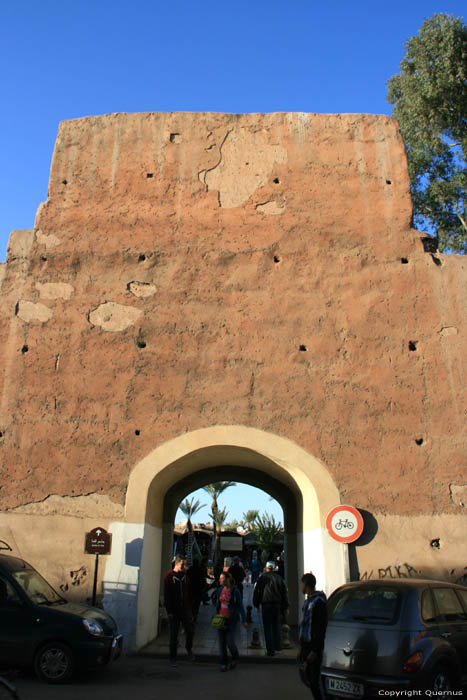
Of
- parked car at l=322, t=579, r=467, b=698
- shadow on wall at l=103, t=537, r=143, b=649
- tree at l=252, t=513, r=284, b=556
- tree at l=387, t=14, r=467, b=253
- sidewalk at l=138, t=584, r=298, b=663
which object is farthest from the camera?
tree at l=252, t=513, r=284, b=556

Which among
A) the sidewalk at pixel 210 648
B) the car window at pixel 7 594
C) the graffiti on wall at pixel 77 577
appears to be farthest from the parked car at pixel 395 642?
the graffiti on wall at pixel 77 577

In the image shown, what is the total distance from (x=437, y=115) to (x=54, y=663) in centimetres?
2076

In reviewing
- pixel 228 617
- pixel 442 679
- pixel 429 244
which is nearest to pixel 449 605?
pixel 442 679

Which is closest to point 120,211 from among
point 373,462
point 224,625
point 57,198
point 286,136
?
point 57,198

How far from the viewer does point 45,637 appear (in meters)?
6.15

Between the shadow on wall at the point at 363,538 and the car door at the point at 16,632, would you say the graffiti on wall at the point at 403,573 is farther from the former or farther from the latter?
the car door at the point at 16,632

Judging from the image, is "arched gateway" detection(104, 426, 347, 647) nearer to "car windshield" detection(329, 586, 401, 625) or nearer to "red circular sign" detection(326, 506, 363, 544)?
"red circular sign" detection(326, 506, 363, 544)

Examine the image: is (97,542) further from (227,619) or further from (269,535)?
(269,535)

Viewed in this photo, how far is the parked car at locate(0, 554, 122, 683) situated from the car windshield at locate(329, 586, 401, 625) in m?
2.81

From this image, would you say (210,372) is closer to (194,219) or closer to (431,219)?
(194,219)

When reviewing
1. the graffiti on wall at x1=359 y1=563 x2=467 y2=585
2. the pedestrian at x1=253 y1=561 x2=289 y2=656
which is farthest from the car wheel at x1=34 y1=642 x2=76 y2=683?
the graffiti on wall at x1=359 y1=563 x2=467 y2=585

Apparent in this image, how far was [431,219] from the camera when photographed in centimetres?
2181

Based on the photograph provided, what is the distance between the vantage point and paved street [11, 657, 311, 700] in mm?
5746

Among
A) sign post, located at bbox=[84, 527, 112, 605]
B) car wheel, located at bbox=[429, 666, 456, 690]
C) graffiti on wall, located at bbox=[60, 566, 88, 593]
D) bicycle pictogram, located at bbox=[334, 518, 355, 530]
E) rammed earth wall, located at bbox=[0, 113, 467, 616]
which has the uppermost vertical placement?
rammed earth wall, located at bbox=[0, 113, 467, 616]
